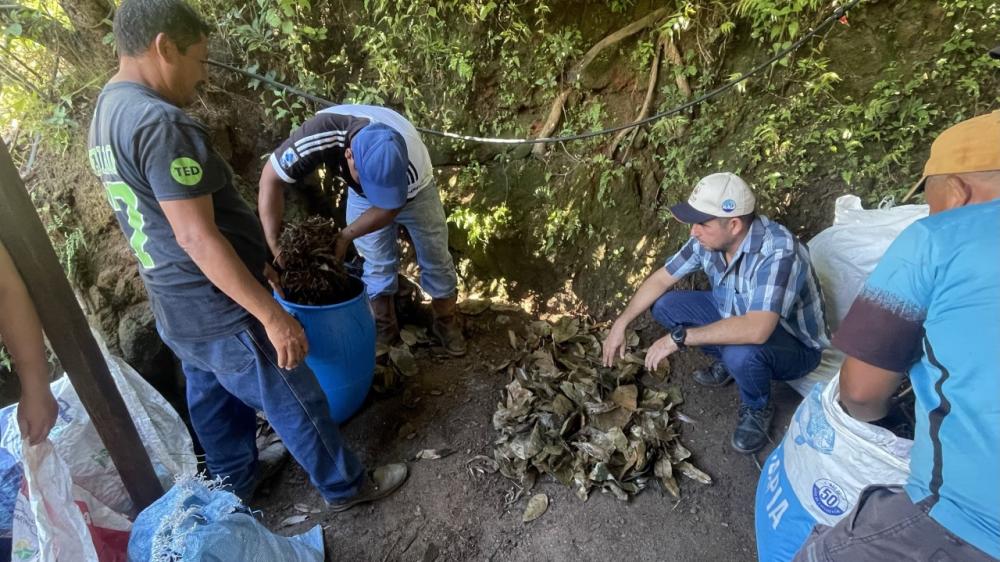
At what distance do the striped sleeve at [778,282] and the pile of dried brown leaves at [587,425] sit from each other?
90cm

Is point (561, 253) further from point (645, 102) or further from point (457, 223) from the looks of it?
point (645, 102)

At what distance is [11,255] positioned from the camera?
1.44m

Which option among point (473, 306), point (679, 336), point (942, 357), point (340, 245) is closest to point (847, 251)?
point (679, 336)

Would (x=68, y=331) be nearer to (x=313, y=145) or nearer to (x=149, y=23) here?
(x=149, y=23)

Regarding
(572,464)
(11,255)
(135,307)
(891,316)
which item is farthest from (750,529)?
(135,307)

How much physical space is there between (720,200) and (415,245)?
5.99 feet

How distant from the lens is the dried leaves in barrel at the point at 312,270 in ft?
8.59

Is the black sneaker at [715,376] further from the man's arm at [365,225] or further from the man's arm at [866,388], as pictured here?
the man's arm at [365,225]

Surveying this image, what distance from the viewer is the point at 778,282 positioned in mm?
2402

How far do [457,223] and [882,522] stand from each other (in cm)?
321

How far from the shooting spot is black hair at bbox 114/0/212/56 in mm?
1658

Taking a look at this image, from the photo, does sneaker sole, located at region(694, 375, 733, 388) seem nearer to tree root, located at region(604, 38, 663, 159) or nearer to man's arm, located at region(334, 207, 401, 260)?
tree root, located at region(604, 38, 663, 159)

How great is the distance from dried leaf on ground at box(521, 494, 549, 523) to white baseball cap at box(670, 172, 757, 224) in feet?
5.21

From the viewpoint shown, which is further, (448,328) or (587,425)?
(448,328)
